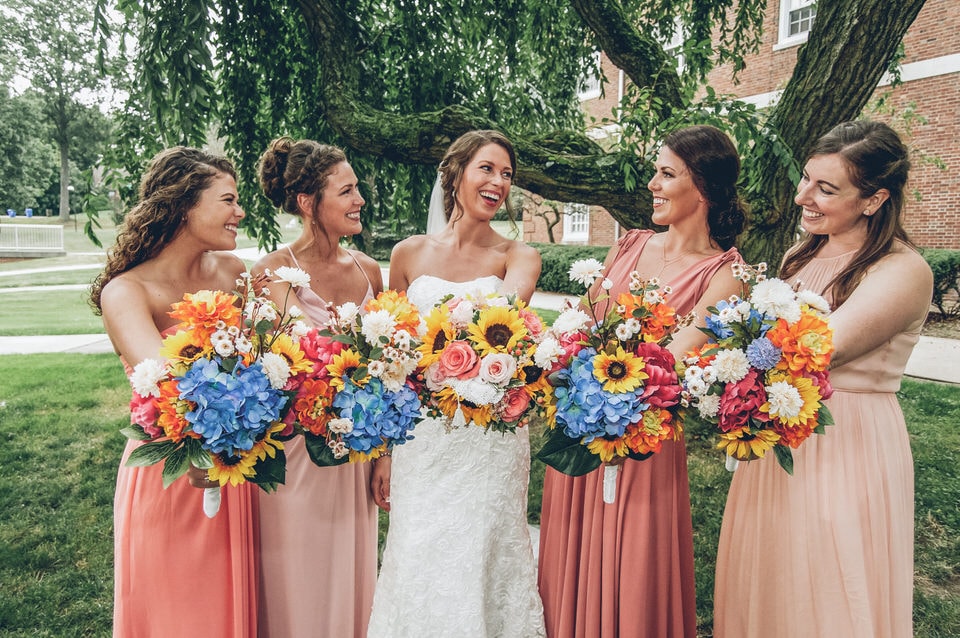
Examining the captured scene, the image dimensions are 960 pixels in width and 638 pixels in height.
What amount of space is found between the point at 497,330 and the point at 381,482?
124 cm

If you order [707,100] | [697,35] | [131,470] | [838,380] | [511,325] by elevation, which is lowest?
[131,470]

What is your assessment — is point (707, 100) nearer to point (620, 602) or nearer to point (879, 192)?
point (879, 192)

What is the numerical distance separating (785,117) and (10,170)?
4480 centimetres

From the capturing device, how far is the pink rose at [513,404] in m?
2.00

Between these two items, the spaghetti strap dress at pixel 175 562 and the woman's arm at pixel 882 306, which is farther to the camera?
the spaghetti strap dress at pixel 175 562

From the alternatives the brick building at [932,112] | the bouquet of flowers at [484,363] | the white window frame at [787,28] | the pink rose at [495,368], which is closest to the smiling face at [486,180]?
the bouquet of flowers at [484,363]

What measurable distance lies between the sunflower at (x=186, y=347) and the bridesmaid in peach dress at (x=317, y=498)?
2.77ft

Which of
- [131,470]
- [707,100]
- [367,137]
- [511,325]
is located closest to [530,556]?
[511,325]

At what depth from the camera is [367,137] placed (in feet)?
15.9

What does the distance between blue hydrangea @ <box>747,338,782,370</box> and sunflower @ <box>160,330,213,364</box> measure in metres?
1.55

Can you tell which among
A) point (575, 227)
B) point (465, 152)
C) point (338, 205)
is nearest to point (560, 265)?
point (575, 227)

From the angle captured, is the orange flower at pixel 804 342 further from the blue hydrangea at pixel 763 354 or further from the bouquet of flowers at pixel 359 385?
the bouquet of flowers at pixel 359 385

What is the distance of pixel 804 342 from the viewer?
1897 millimetres

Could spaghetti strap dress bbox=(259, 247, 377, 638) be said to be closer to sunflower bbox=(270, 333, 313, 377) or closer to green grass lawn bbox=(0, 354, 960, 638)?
sunflower bbox=(270, 333, 313, 377)
